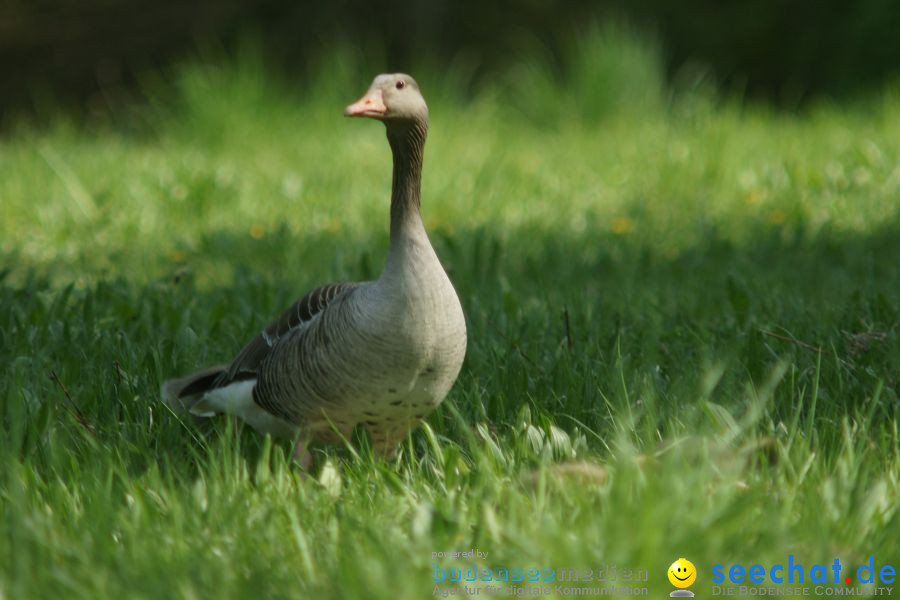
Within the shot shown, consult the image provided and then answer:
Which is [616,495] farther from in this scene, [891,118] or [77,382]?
[891,118]

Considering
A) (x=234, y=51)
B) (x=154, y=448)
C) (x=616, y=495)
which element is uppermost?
(x=234, y=51)

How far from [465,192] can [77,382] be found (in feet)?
11.4

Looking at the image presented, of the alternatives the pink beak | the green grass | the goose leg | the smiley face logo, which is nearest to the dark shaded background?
the green grass

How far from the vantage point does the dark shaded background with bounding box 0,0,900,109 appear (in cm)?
1195

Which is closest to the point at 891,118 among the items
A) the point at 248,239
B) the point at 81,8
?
the point at 248,239

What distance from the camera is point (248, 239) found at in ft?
19.2

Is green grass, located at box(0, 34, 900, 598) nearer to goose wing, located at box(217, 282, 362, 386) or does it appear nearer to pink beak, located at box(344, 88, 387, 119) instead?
goose wing, located at box(217, 282, 362, 386)

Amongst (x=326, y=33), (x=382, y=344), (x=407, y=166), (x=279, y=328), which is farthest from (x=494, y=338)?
(x=326, y=33)

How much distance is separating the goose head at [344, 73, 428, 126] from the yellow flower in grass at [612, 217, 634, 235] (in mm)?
2994

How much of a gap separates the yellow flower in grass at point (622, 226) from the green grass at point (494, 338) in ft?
0.11

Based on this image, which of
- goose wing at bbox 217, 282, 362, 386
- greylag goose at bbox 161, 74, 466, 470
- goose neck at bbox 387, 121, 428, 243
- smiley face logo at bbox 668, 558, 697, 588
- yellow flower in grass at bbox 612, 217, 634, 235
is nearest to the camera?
smiley face logo at bbox 668, 558, 697, 588

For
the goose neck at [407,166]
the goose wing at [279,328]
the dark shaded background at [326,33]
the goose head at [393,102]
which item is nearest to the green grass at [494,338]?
the goose wing at [279,328]

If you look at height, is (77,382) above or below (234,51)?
below

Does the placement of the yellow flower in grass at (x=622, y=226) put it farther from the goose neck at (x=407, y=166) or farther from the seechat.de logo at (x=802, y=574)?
the seechat.de logo at (x=802, y=574)
